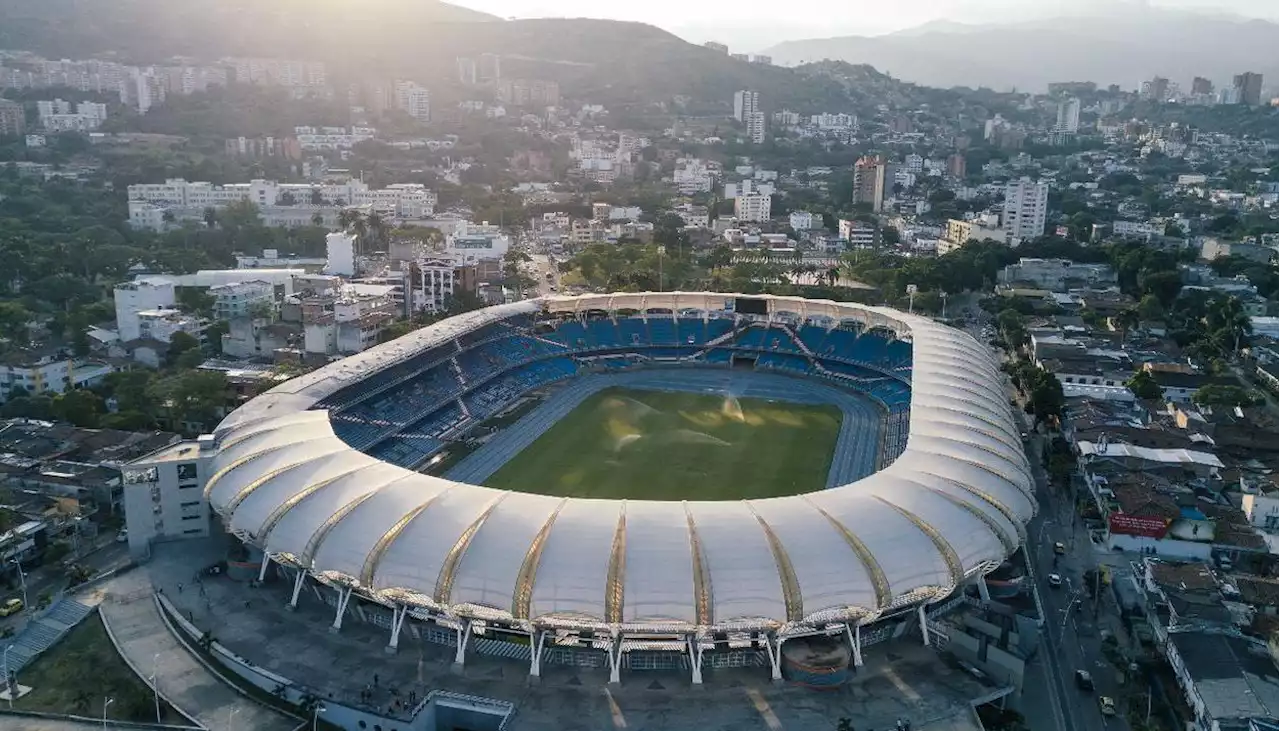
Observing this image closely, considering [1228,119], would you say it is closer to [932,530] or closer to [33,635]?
[932,530]

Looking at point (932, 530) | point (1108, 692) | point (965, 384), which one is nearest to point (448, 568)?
point (932, 530)

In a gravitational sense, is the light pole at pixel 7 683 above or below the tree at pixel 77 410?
below

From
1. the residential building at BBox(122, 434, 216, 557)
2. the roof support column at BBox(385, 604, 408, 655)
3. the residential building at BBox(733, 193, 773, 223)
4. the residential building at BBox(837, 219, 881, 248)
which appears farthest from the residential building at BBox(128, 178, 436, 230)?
the roof support column at BBox(385, 604, 408, 655)

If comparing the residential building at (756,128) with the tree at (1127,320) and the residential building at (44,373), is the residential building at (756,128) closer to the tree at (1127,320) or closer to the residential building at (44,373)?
the tree at (1127,320)

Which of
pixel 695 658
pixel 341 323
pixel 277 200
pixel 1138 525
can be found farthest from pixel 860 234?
pixel 695 658

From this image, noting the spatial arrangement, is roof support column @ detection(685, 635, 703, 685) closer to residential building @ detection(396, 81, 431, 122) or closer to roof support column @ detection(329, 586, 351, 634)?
roof support column @ detection(329, 586, 351, 634)

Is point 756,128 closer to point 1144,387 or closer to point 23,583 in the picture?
point 1144,387

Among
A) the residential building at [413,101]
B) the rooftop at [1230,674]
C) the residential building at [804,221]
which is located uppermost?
the residential building at [413,101]

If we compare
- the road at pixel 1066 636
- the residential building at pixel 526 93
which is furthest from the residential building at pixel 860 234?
the residential building at pixel 526 93
